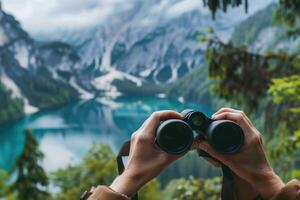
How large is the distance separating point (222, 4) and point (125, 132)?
1188 inches

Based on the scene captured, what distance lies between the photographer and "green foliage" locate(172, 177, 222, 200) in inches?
95.8

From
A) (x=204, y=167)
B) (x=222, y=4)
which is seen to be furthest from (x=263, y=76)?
(x=204, y=167)

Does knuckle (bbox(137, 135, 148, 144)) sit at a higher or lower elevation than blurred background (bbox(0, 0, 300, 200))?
higher

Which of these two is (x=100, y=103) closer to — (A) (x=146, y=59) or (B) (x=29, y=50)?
(A) (x=146, y=59)

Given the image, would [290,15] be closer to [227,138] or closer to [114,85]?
[227,138]

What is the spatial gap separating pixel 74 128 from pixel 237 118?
35.6m

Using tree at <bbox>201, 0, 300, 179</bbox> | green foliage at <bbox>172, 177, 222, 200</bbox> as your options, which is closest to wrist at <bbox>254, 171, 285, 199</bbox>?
green foliage at <bbox>172, 177, 222, 200</bbox>

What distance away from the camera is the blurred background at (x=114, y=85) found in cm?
Result: 370

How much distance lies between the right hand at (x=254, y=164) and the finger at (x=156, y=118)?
8 centimetres

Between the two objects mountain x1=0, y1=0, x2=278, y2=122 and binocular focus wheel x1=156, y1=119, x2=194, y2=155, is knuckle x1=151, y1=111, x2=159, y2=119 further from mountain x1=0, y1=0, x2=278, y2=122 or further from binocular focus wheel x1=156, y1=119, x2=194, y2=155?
mountain x1=0, y1=0, x2=278, y2=122

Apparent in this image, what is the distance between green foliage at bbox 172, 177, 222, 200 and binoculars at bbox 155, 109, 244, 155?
1704 millimetres

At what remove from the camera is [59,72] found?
46062 millimetres

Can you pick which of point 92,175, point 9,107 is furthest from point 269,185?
point 9,107

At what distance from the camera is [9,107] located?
1494 inches
